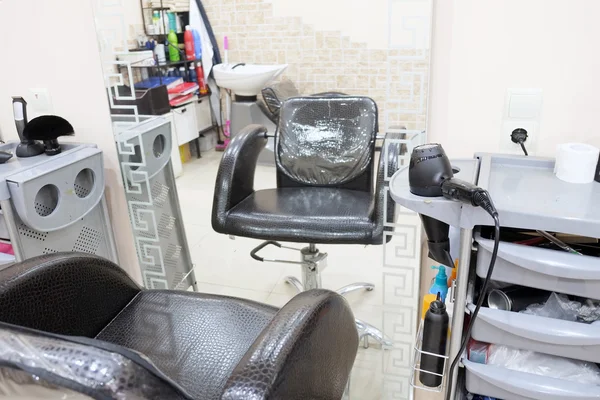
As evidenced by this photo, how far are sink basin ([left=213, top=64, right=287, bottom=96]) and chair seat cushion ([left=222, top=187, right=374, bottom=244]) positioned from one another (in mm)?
425

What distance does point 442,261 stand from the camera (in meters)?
1.03

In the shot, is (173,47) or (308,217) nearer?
(308,217)

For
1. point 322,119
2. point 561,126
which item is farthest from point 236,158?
point 561,126

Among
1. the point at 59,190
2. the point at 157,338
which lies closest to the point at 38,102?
the point at 59,190

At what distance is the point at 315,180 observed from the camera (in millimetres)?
1662

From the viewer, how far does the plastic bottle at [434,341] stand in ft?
3.49

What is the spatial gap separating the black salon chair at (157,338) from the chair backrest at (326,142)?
613 millimetres

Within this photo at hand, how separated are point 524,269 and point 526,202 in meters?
0.13

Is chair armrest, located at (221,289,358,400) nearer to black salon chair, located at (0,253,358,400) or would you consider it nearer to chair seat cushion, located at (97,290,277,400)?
black salon chair, located at (0,253,358,400)

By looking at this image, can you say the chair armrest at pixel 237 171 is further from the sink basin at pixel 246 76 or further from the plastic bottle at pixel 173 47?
the plastic bottle at pixel 173 47

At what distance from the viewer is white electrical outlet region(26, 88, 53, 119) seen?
179 centimetres

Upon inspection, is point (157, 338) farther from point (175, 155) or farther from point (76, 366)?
point (175, 155)

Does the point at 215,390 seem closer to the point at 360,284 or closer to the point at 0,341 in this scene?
the point at 0,341

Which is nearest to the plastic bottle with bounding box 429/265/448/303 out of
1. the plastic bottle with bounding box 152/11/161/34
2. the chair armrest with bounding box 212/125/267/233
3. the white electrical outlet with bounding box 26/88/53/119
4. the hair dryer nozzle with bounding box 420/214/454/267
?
the hair dryer nozzle with bounding box 420/214/454/267
